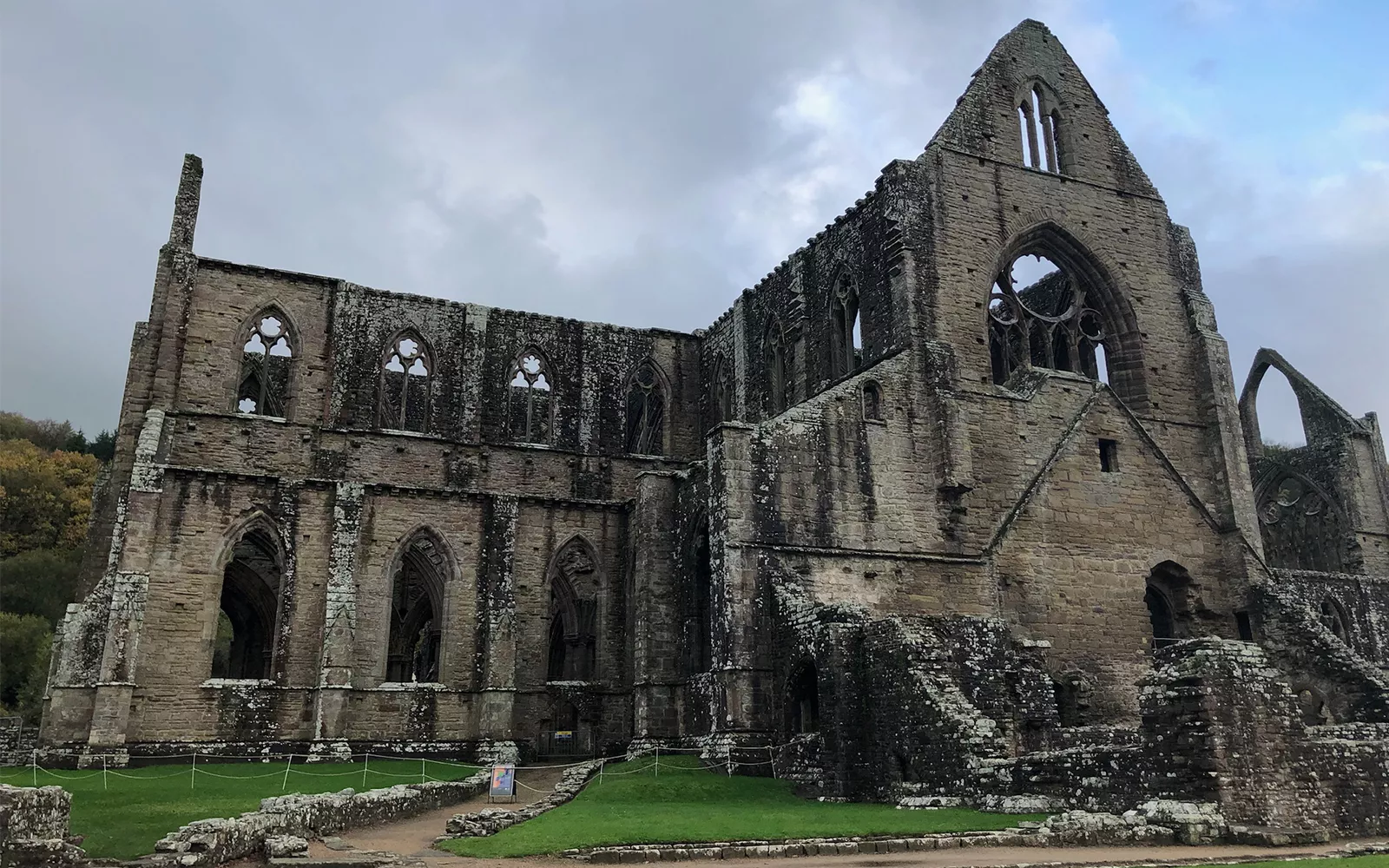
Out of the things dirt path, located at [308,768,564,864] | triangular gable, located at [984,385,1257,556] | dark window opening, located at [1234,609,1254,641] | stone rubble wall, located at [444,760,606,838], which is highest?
triangular gable, located at [984,385,1257,556]

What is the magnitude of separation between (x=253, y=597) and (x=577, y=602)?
950 centimetres

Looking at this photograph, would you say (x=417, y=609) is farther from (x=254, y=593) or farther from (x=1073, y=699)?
(x=1073, y=699)

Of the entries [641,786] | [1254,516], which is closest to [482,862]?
[641,786]

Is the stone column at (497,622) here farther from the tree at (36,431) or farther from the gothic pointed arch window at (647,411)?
the tree at (36,431)

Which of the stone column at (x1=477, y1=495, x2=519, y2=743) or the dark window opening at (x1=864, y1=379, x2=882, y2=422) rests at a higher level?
the dark window opening at (x1=864, y1=379, x2=882, y2=422)

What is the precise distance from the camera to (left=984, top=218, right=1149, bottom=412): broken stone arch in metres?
27.3

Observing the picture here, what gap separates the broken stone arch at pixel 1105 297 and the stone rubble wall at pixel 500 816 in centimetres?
1586

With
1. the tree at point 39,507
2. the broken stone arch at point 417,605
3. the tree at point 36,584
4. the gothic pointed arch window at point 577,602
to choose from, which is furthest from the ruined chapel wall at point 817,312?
the tree at point 39,507

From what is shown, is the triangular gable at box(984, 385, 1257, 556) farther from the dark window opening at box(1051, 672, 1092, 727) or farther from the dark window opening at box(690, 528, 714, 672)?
the dark window opening at box(690, 528, 714, 672)

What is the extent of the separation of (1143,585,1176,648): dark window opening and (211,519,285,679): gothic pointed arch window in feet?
69.6

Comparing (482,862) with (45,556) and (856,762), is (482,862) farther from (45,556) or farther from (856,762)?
(45,556)

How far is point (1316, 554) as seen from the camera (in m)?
33.2

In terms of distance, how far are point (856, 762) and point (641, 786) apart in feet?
12.2

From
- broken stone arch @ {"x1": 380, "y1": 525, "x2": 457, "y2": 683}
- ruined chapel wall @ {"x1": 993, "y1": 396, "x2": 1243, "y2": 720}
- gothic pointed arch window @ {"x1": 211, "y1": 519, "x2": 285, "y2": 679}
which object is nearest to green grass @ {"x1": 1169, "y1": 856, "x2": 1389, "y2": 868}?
ruined chapel wall @ {"x1": 993, "y1": 396, "x2": 1243, "y2": 720}
